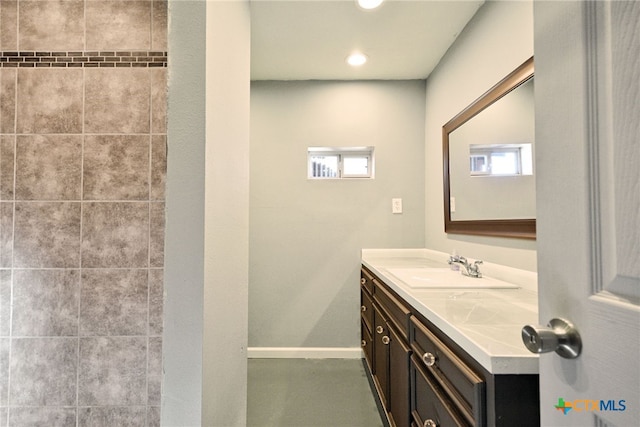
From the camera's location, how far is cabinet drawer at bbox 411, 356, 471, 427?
0.81 meters

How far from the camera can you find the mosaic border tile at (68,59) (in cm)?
138

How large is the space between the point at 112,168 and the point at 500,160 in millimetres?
1934

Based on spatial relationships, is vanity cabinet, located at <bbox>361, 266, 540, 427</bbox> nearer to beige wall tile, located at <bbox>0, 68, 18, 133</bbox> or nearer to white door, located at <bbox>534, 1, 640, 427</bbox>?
white door, located at <bbox>534, 1, 640, 427</bbox>

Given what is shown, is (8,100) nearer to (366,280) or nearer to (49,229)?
(49,229)

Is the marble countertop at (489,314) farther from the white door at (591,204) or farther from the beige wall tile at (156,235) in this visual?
the beige wall tile at (156,235)

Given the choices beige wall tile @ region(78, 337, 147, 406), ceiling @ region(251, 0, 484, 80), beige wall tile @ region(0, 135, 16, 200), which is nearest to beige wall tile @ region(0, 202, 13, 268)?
beige wall tile @ region(0, 135, 16, 200)

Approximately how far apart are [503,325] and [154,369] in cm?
145

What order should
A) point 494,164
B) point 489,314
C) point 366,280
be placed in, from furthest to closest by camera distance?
point 366,280 < point 494,164 < point 489,314

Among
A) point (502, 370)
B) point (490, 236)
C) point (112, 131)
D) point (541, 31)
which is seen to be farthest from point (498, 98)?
point (112, 131)

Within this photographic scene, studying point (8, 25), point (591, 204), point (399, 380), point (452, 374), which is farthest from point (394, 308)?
point (8, 25)

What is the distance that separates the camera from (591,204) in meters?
0.44

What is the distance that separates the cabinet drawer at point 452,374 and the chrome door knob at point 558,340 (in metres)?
0.27

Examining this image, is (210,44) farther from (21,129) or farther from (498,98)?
(498,98)

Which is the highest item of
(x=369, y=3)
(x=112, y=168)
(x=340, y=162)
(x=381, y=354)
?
(x=369, y=3)
